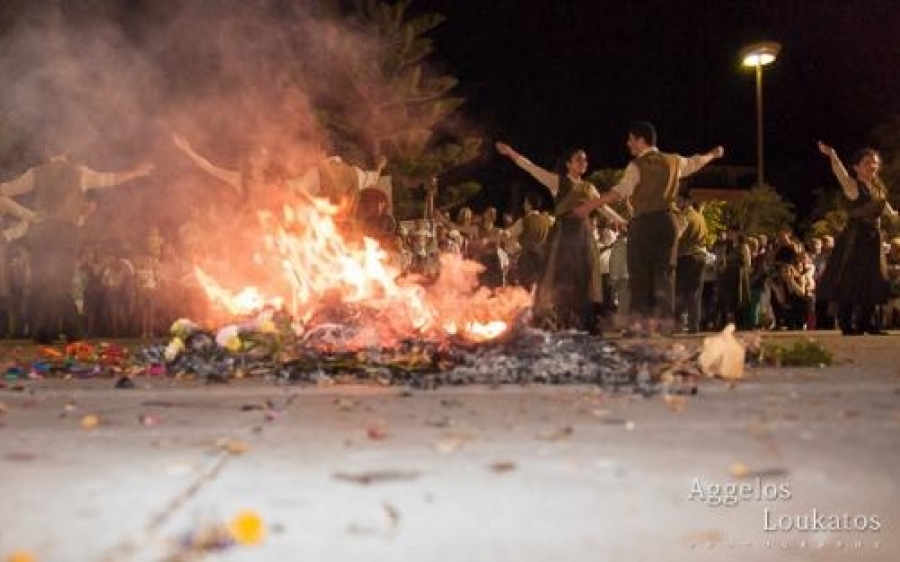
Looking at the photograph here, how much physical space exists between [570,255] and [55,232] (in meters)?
Answer: 5.61

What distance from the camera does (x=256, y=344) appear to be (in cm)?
769

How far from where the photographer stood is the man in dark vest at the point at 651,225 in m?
10.1

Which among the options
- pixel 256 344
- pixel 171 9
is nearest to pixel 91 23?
pixel 171 9

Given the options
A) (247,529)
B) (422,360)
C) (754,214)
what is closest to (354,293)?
(422,360)

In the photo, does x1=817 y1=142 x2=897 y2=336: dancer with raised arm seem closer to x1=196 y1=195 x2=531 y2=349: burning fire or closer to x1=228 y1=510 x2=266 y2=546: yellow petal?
x1=196 y1=195 x2=531 y2=349: burning fire

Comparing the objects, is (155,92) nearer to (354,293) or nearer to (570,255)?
(354,293)

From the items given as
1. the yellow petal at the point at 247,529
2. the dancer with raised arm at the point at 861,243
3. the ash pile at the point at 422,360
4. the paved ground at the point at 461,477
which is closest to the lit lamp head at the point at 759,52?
the dancer with raised arm at the point at 861,243

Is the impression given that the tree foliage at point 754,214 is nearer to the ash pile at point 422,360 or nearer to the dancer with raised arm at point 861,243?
the dancer with raised arm at point 861,243

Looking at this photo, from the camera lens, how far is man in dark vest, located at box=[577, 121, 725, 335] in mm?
10133

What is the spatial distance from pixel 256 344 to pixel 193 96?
8.90 metres

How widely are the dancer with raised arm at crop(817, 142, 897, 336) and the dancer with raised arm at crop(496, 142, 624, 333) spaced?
2813 mm

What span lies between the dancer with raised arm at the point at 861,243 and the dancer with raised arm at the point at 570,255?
9.23 ft

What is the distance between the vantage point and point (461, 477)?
13.1ft

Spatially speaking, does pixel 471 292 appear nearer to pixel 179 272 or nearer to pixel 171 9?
pixel 179 272
